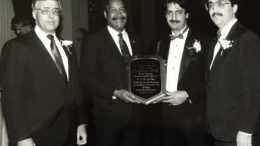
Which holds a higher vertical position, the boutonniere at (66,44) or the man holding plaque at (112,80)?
the boutonniere at (66,44)

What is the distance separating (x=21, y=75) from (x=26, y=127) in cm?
45

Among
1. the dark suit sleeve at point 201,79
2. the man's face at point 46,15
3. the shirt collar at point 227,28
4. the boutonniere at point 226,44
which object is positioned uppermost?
the man's face at point 46,15

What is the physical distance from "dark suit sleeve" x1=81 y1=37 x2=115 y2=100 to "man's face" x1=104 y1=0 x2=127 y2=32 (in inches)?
11.2

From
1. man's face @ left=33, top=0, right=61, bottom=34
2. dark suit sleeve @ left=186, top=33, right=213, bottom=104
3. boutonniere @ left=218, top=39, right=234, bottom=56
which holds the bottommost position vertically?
dark suit sleeve @ left=186, top=33, right=213, bottom=104

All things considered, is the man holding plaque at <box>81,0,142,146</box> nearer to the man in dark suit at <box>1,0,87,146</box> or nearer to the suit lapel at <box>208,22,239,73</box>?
the man in dark suit at <box>1,0,87,146</box>

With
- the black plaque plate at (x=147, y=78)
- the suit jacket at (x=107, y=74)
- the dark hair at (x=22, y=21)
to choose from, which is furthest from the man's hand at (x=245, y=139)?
the dark hair at (x=22, y=21)

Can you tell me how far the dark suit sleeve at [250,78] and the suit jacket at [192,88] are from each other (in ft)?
3.17

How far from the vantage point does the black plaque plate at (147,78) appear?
13.2 feet

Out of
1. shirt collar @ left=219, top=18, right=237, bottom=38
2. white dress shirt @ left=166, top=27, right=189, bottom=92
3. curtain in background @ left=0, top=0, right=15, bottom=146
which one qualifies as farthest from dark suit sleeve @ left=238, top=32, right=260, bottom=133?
curtain in background @ left=0, top=0, right=15, bottom=146

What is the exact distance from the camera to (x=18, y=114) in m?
3.07

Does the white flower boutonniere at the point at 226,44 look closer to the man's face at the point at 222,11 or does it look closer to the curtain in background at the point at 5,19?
the man's face at the point at 222,11

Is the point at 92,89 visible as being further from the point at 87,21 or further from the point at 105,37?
the point at 87,21

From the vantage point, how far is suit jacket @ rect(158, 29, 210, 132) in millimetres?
4016

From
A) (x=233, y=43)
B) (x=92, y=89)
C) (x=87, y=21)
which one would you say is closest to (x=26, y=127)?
(x=92, y=89)
